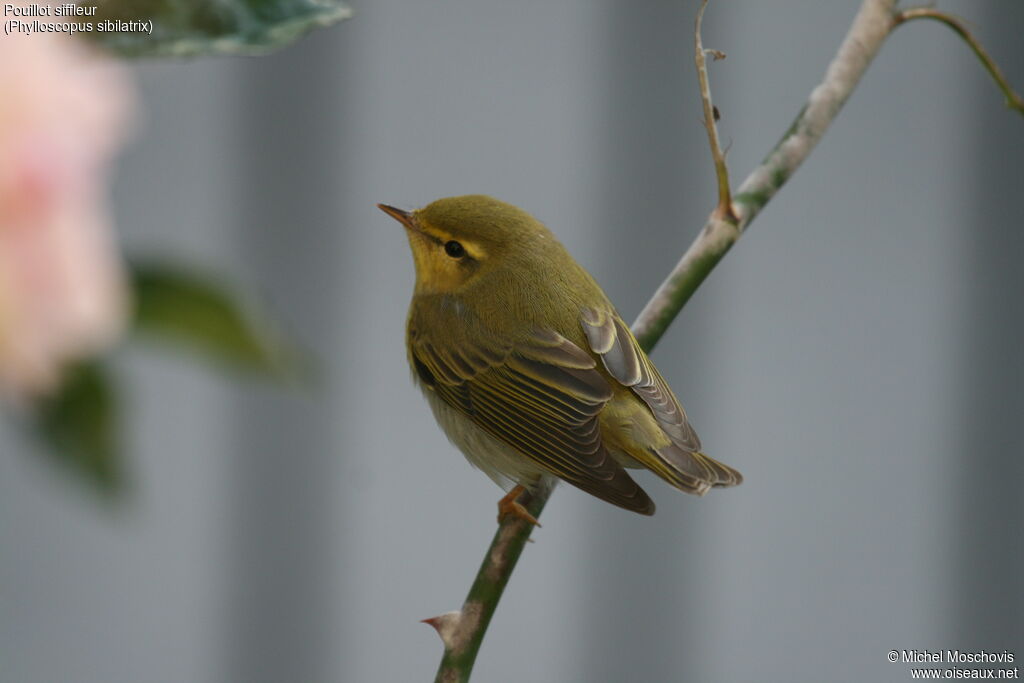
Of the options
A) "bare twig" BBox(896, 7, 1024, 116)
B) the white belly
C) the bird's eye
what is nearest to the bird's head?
the bird's eye

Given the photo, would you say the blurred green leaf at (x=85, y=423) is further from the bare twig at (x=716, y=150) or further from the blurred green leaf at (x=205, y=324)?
the bare twig at (x=716, y=150)

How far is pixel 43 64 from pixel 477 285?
705 mm

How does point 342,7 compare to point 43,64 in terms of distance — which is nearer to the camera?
point 43,64

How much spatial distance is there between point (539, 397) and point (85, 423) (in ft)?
2.32

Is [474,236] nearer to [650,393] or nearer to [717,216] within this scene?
[650,393]

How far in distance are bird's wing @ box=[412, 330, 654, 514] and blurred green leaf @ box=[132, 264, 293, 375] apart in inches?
22.7

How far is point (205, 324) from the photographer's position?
0.67 feet

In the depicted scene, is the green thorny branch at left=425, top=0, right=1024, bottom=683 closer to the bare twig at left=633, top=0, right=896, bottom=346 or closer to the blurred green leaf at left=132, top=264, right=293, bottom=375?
the bare twig at left=633, top=0, right=896, bottom=346

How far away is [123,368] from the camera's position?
0.68 ft

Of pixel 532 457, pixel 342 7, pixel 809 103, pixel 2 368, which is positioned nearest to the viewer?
pixel 2 368

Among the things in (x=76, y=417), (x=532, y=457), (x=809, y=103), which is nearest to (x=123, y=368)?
(x=76, y=417)

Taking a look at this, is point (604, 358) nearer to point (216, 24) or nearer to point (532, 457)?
point (532, 457)

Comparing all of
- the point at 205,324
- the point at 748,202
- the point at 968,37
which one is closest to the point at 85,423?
the point at 205,324

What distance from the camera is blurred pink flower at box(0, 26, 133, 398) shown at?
18 centimetres
